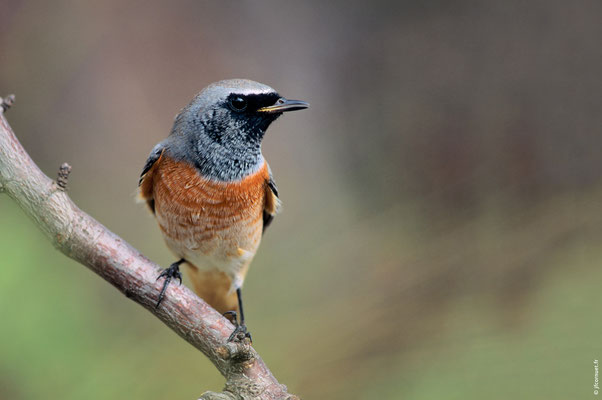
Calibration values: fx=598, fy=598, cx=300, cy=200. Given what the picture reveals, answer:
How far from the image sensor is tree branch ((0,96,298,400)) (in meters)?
2.24

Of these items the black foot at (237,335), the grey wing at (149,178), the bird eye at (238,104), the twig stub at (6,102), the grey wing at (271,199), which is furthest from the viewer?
the grey wing at (271,199)

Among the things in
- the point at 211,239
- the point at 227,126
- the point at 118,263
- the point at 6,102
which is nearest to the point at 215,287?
the point at 211,239

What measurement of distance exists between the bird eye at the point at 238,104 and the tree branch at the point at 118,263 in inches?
27.8

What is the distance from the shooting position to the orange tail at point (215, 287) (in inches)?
126

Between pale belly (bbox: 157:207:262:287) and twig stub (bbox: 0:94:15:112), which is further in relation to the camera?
pale belly (bbox: 157:207:262:287)

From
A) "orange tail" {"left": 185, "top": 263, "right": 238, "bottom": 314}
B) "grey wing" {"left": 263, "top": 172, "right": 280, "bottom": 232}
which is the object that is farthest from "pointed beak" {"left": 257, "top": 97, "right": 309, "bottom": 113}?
"orange tail" {"left": 185, "top": 263, "right": 238, "bottom": 314}

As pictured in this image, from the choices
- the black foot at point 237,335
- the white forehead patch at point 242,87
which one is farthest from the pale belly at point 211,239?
the white forehead patch at point 242,87

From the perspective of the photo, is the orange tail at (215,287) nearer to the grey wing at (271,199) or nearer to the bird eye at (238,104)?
the grey wing at (271,199)

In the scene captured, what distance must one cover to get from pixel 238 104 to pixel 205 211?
1.70 ft

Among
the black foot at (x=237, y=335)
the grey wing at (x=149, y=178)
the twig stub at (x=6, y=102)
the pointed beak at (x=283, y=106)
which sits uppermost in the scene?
the pointed beak at (x=283, y=106)

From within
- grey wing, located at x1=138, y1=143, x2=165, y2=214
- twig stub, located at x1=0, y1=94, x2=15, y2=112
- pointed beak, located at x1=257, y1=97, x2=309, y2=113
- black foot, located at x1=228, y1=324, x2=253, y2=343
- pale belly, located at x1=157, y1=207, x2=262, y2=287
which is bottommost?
black foot, located at x1=228, y1=324, x2=253, y2=343

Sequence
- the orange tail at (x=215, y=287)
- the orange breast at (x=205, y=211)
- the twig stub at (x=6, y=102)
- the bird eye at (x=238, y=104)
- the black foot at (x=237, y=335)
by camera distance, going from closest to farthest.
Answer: the black foot at (x=237, y=335) < the twig stub at (x=6, y=102) < the bird eye at (x=238, y=104) < the orange breast at (x=205, y=211) < the orange tail at (x=215, y=287)

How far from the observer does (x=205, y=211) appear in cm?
270

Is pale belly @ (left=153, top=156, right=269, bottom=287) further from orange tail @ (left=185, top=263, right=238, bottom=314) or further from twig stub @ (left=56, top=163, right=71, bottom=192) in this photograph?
twig stub @ (left=56, top=163, right=71, bottom=192)
